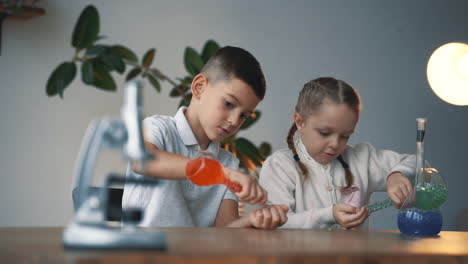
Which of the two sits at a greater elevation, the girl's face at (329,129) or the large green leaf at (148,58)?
the large green leaf at (148,58)

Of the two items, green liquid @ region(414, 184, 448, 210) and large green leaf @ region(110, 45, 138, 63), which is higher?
large green leaf @ region(110, 45, 138, 63)

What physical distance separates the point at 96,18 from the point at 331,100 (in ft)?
3.83

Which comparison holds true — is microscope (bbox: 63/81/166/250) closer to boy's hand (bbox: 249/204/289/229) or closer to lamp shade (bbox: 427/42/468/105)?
boy's hand (bbox: 249/204/289/229)

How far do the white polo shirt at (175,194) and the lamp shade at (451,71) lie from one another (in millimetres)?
1146

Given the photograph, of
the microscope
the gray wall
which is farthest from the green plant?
the microscope

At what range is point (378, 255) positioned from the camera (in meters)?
Answer: 0.67

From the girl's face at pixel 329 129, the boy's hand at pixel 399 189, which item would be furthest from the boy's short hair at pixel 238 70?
the boy's hand at pixel 399 189

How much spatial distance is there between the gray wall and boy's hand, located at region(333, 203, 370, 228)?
1314 millimetres

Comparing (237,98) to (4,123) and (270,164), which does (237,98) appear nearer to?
(270,164)

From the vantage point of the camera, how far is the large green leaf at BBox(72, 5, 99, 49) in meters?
2.30

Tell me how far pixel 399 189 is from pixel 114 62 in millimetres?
1354

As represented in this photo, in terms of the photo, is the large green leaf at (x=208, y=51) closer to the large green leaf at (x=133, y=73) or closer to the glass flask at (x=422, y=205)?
the large green leaf at (x=133, y=73)

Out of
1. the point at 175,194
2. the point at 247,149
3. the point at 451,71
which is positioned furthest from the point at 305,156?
the point at 451,71

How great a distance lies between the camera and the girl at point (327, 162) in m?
1.58
